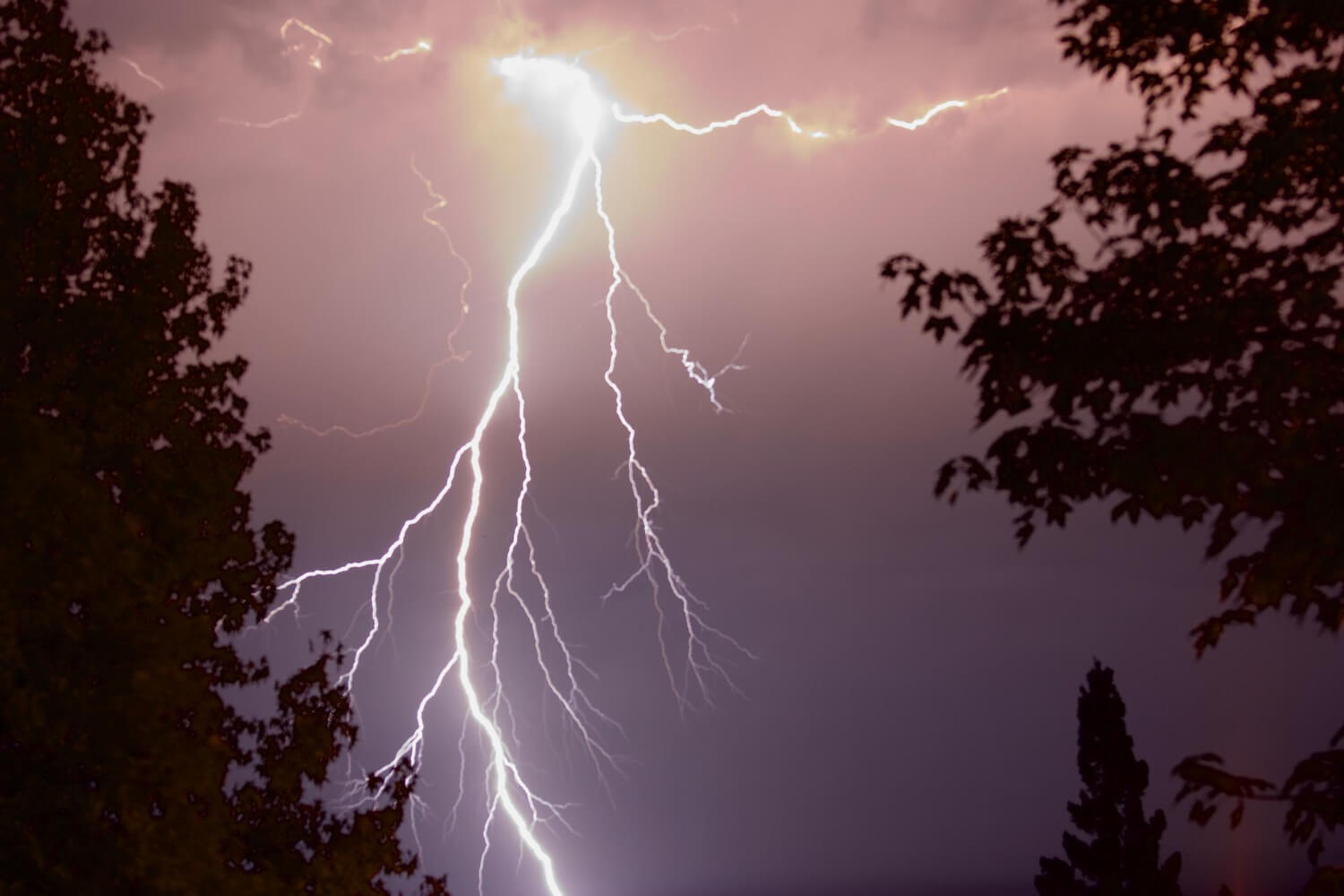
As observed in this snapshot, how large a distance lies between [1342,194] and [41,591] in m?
6.45

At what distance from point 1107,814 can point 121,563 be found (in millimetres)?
29327

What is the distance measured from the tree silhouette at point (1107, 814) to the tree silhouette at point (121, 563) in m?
25.5

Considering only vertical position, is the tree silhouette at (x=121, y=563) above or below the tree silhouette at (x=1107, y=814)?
below

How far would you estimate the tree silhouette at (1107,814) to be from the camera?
3041cm

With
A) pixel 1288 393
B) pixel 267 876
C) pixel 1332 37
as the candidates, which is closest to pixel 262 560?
pixel 267 876

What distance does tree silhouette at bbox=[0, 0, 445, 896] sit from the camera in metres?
6.11

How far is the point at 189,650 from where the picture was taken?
6.34 m

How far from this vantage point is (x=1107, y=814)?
30766mm

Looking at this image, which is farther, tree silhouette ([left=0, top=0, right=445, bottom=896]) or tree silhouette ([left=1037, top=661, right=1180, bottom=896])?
tree silhouette ([left=1037, top=661, right=1180, bottom=896])

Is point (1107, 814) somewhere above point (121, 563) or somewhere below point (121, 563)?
above

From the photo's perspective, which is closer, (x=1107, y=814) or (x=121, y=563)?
(x=121, y=563)

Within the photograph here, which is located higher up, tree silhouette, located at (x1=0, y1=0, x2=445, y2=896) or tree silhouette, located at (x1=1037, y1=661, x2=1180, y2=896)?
tree silhouette, located at (x1=1037, y1=661, x2=1180, y2=896)

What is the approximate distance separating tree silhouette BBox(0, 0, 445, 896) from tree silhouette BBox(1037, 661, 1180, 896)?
83.6 ft

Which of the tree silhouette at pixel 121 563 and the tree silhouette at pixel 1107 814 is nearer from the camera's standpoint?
the tree silhouette at pixel 121 563
